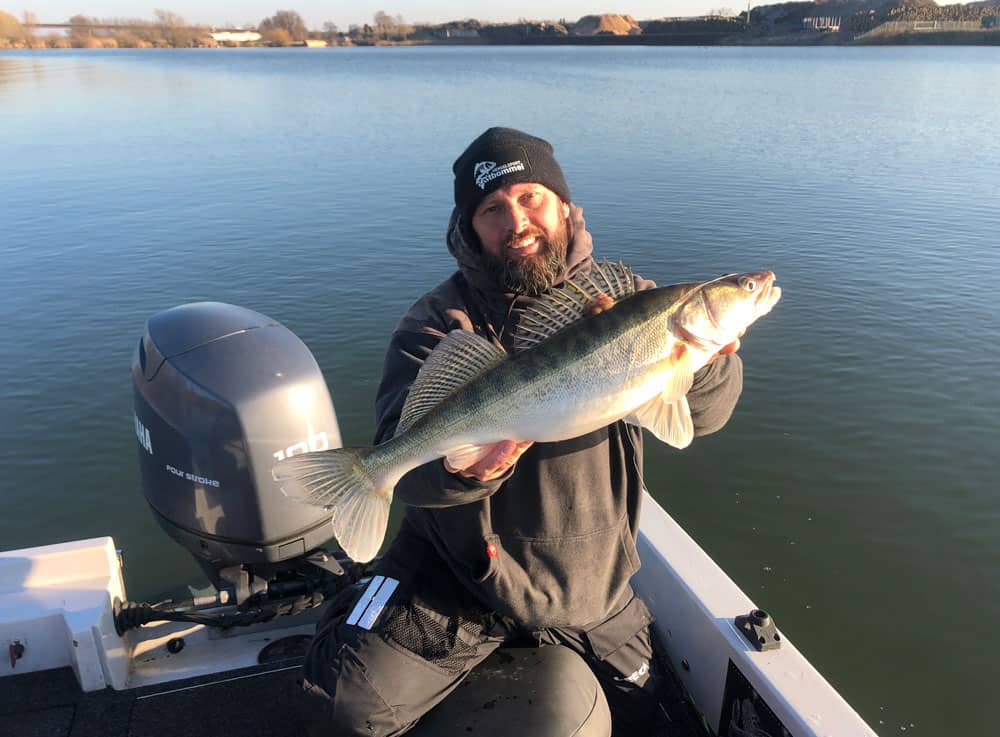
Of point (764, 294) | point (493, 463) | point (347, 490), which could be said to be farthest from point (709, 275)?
point (347, 490)

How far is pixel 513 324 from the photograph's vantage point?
3369 millimetres

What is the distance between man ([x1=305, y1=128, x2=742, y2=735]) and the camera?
3033 millimetres

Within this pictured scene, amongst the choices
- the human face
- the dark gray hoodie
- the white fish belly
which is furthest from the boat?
the human face

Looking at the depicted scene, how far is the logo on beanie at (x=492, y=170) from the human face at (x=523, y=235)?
0.07m

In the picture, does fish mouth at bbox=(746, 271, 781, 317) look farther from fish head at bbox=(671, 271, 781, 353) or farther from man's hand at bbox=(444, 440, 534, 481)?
man's hand at bbox=(444, 440, 534, 481)

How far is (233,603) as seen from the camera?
12.7 ft

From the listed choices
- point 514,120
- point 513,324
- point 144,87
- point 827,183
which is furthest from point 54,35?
point 513,324

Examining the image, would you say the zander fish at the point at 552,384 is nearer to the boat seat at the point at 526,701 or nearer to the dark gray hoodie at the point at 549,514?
the dark gray hoodie at the point at 549,514

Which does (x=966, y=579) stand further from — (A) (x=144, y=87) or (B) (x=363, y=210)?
(A) (x=144, y=87)

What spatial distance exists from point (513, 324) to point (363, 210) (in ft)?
49.9

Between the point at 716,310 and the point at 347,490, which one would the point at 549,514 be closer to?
the point at 347,490

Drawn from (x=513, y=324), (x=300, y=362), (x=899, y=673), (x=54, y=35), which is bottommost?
(x=899, y=673)

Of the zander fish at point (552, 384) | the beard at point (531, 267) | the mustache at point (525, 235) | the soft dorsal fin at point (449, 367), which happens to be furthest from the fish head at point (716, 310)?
the mustache at point (525, 235)

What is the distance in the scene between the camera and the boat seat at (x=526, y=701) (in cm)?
292
